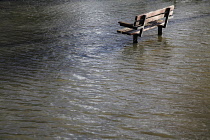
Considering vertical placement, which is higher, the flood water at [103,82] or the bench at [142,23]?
the bench at [142,23]

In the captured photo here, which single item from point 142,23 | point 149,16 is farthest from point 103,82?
point 149,16

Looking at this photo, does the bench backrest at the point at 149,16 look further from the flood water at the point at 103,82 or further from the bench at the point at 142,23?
the flood water at the point at 103,82

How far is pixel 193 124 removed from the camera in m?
4.19

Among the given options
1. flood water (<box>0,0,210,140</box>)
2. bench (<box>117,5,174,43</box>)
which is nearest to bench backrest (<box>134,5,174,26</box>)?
bench (<box>117,5,174,43</box>)

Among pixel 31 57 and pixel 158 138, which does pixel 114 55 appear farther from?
pixel 158 138

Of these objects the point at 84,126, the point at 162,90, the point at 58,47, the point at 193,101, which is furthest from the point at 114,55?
the point at 84,126

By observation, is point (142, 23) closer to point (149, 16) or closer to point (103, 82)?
point (149, 16)

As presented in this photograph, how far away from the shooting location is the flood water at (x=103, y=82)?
13.7 feet

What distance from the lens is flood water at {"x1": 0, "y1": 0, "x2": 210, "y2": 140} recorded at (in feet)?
13.7

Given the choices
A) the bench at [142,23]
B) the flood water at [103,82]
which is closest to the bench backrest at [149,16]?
the bench at [142,23]

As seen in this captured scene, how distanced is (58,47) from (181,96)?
4455mm

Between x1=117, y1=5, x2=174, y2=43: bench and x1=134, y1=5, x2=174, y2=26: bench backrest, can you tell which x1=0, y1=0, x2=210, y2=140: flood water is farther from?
x1=134, y1=5, x2=174, y2=26: bench backrest

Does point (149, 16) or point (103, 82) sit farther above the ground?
point (149, 16)

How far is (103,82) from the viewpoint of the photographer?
19.0 feet
